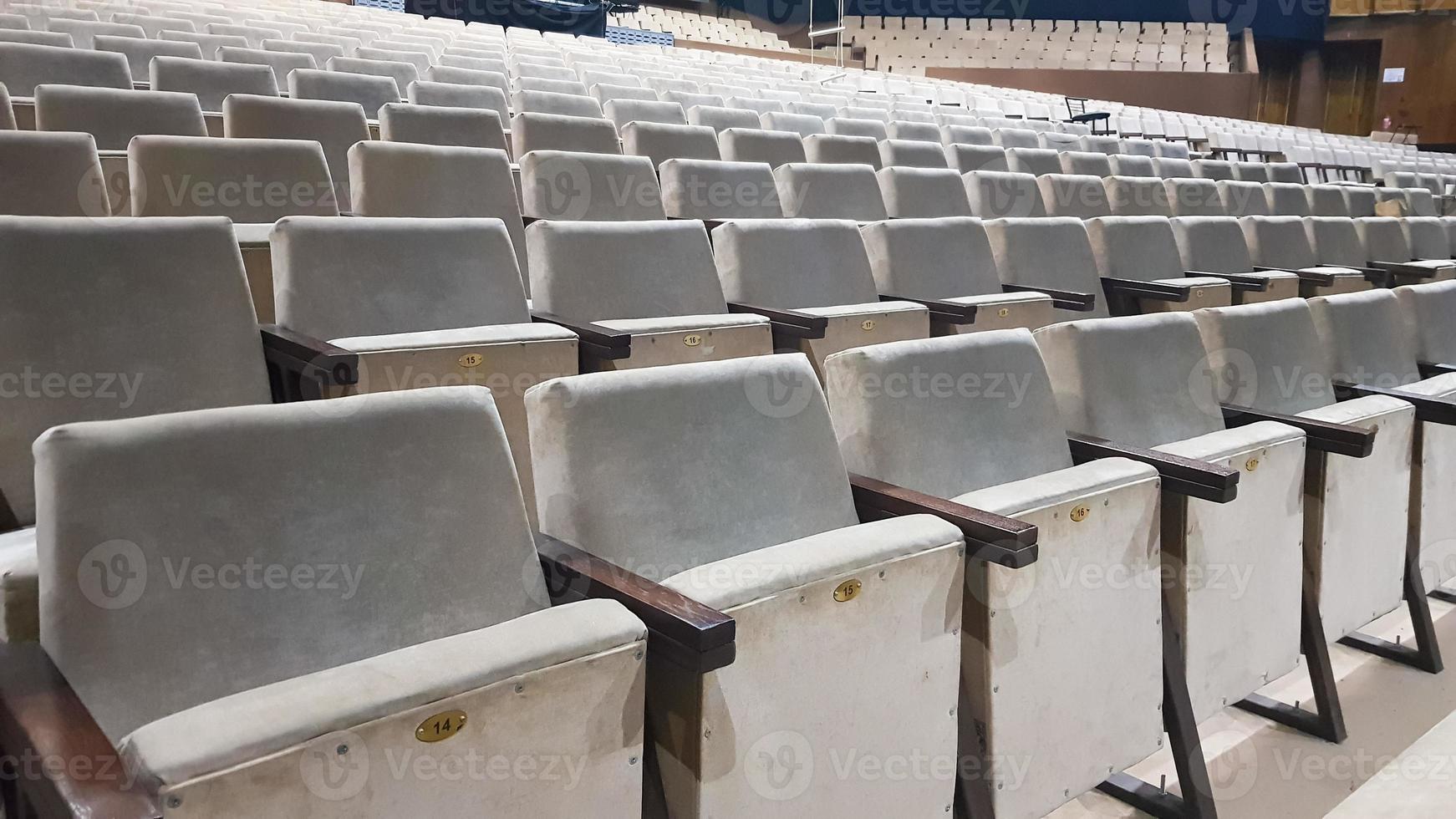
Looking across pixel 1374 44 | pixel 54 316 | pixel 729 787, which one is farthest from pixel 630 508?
pixel 1374 44

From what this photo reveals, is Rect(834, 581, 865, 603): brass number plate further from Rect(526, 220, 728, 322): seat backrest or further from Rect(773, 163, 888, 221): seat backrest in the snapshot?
Rect(773, 163, 888, 221): seat backrest

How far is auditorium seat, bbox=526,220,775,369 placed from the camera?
0.42m

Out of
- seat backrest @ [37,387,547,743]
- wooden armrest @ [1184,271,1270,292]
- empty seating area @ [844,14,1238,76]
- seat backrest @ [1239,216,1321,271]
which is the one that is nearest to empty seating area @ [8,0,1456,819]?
seat backrest @ [37,387,547,743]

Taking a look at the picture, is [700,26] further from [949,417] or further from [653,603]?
[653,603]

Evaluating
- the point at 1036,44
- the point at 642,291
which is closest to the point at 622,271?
the point at 642,291

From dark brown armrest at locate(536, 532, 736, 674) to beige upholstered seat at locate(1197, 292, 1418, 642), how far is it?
0.32 meters

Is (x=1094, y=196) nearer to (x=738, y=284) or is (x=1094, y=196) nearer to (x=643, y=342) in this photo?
(x=738, y=284)

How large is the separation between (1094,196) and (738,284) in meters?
0.49

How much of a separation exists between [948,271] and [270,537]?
17.4 inches

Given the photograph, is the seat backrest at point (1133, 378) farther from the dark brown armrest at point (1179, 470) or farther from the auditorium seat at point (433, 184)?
the auditorium seat at point (433, 184)

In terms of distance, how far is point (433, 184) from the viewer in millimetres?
515

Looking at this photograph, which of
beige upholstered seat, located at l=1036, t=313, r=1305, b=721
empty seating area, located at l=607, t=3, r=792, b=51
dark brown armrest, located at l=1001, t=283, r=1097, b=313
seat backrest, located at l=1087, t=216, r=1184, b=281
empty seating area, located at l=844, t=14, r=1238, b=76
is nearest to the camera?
beige upholstered seat, located at l=1036, t=313, r=1305, b=721

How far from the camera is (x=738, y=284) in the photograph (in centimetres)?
51

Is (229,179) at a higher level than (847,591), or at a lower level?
higher
